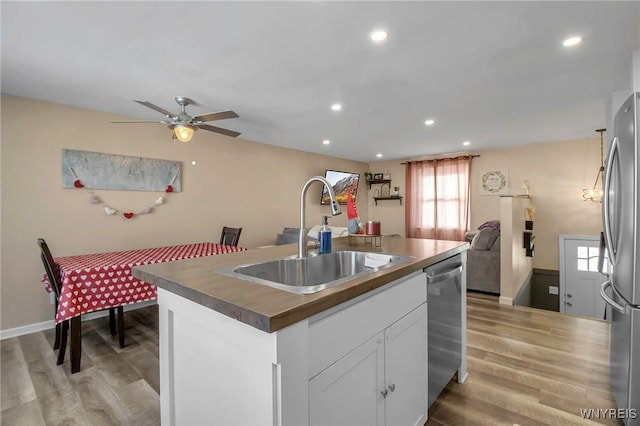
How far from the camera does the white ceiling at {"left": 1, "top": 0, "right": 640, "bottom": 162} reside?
5.40 ft

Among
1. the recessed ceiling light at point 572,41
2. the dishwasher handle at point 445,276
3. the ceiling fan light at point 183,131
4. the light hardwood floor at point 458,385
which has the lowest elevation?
the light hardwood floor at point 458,385

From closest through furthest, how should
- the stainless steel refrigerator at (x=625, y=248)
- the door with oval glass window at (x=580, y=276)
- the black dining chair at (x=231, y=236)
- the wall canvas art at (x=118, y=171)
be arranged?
the stainless steel refrigerator at (x=625, y=248)
the wall canvas art at (x=118, y=171)
the black dining chair at (x=231, y=236)
the door with oval glass window at (x=580, y=276)

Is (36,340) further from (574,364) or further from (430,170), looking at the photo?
(430,170)

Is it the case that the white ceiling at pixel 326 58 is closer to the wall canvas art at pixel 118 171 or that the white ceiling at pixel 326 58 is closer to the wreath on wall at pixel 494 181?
the wall canvas art at pixel 118 171

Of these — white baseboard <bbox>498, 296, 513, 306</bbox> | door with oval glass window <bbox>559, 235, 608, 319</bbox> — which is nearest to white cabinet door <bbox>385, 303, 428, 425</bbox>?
white baseboard <bbox>498, 296, 513, 306</bbox>

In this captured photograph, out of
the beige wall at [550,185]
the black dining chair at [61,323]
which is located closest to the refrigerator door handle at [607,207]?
the black dining chair at [61,323]

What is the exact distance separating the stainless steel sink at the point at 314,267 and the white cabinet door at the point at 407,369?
29 centimetres

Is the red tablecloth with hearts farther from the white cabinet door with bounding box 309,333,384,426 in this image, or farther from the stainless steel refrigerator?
the stainless steel refrigerator

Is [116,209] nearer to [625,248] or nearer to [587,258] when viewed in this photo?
[625,248]

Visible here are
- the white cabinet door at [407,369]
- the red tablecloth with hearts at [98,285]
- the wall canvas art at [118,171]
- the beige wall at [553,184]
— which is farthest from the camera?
the beige wall at [553,184]

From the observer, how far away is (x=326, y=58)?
2.14 metres

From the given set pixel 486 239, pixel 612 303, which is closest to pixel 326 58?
pixel 612 303

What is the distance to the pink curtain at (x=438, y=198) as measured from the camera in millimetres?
5668

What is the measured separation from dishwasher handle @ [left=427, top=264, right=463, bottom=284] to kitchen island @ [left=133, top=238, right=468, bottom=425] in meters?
0.14
